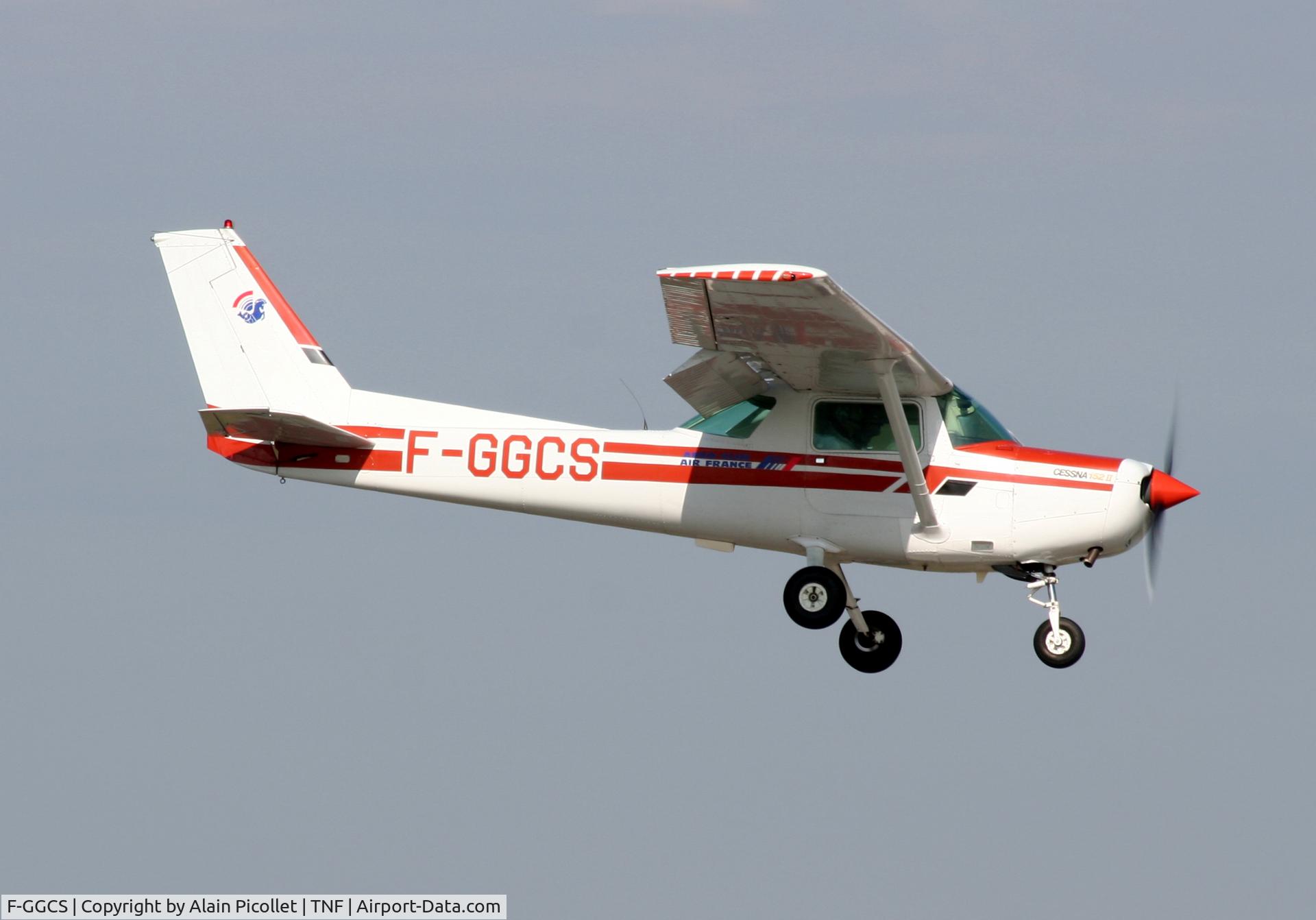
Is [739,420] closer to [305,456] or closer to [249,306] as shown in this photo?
[305,456]

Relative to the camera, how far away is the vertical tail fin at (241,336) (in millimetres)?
19562

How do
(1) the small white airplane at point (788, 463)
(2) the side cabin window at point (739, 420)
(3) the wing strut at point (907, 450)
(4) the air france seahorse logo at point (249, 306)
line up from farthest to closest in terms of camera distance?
(4) the air france seahorse logo at point (249, 306) → (2) the side cabin window at point (739, 420) → (1) the small white airplane at point (788, 463) → (3) the wing strut at point (907, 450)

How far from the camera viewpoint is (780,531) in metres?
18.1

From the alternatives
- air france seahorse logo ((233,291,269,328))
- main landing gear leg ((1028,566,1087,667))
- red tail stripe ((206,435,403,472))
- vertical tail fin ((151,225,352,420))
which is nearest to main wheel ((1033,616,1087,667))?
main landing gear leg ((1028,566,1087,667))

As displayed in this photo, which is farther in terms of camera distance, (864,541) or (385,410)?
(385,410)

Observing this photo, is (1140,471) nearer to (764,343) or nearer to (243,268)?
(764,343)

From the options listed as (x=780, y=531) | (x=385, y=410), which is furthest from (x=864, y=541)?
(x=385, y=410)

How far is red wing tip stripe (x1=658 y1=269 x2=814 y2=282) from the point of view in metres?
14.6

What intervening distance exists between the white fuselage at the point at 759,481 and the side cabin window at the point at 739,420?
71 millimetres

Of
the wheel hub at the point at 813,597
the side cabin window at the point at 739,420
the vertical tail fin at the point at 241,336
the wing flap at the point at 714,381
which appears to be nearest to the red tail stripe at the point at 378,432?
the vertical tail fin at the point at 241,336

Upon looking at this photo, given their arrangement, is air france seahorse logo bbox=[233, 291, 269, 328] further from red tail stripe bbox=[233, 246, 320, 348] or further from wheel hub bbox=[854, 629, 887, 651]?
wheel hub bbox=[854, 629, 887, 651]

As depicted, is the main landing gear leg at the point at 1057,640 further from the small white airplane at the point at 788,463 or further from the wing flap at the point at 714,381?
the wing flap at the point at 714,381

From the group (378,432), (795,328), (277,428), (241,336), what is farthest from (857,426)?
(241,336)

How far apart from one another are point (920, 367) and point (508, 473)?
422cm
